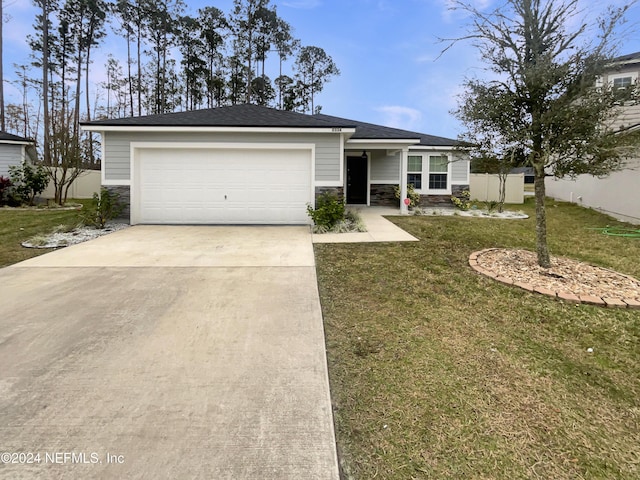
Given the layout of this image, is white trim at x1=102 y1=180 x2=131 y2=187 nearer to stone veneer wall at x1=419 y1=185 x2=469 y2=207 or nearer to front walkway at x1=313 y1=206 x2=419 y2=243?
front walkway at x1=313 y1=206 x2=419 y2=243

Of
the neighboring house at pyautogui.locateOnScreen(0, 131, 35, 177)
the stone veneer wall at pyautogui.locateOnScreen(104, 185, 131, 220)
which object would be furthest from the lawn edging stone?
the neighboring house at pyautogui.locateOnScreen(0, 131, 35, 177)

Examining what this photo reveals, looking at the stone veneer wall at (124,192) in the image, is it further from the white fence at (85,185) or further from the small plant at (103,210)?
the white fence at (85,185)

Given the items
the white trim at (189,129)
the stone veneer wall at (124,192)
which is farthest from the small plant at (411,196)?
the stone veneer wall at (124,192)

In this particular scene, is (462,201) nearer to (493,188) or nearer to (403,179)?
(403,179)

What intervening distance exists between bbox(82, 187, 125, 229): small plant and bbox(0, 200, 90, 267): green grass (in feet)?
2.28

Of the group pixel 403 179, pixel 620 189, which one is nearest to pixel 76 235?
pixel 403 179

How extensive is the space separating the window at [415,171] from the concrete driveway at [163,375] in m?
11.0

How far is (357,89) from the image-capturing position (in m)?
20.4

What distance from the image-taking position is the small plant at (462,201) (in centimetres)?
1451

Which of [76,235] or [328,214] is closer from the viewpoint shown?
[76,235]

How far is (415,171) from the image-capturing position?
49.4 feet

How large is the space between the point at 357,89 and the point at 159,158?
45.2ft

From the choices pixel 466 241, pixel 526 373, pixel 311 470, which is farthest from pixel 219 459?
pixel 466 241

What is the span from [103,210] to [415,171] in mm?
11243
